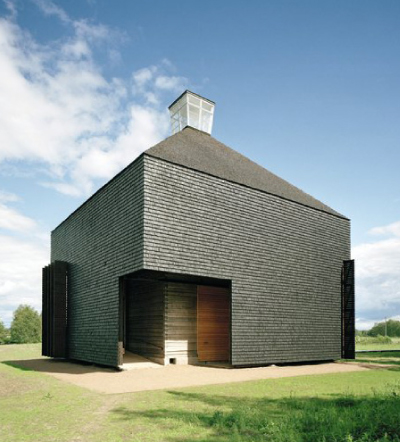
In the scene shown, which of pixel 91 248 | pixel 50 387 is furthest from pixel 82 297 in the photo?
pixel 50 387

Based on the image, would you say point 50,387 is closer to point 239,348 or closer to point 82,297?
point 239,348

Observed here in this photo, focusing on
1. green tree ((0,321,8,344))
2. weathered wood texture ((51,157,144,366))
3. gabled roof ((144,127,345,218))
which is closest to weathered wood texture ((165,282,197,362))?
weathered wood texture ((51,157,144,366))

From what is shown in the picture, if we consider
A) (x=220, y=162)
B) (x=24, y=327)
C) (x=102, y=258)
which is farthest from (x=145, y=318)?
(x=24, y=327)

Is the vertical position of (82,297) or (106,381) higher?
(82,297)

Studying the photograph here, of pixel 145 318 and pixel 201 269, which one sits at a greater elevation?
pixel 201 269

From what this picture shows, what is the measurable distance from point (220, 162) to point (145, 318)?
7.33m

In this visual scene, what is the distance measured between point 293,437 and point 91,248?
45.9ft

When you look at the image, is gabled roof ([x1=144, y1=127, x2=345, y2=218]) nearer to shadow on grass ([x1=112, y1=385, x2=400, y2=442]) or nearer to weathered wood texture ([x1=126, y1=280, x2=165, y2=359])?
weathered wood texture ([x1=126, y1=280, x2=165, y2=359])

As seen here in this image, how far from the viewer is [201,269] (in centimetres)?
1464

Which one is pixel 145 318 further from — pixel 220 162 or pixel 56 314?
pixel 220 162

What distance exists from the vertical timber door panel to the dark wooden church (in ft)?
0.14

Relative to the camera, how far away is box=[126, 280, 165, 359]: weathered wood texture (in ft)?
52.9

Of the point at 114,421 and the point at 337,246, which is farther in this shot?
the point at 337,246

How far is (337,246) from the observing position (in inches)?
794
